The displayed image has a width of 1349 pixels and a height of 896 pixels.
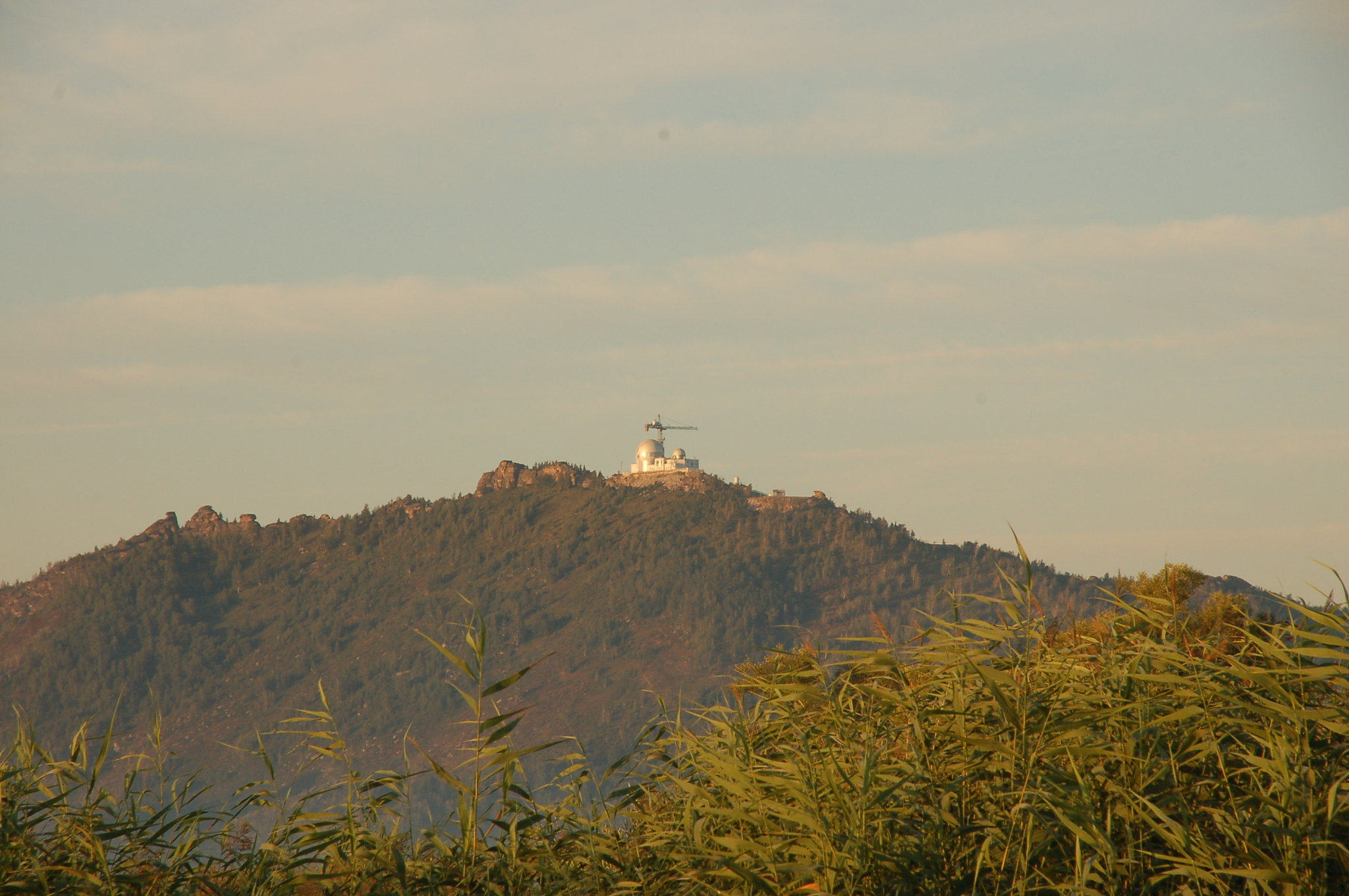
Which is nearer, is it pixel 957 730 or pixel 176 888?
pixel 957 730

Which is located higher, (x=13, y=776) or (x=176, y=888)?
(x=13, y=776)

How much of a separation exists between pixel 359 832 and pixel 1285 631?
23.0 ft

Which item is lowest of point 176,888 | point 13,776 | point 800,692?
point 176,888

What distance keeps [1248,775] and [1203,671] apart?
29.2 inches

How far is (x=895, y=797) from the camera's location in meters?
8.96

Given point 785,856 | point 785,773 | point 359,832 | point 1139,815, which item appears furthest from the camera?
point 359,832

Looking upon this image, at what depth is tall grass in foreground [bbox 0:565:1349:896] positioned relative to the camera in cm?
841

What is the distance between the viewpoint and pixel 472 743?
969 centimetres

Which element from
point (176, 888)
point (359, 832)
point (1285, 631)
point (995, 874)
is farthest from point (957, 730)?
point (176, 888)

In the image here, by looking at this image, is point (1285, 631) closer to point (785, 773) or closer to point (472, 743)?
point (785, 773)

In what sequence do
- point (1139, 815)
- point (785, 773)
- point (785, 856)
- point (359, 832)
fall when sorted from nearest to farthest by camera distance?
point (1139, 815) < point (785, 856) < point (785, 773) < point (359, 832)

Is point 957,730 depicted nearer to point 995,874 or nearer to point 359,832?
point 995,874

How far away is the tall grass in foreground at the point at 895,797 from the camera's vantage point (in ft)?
27.6

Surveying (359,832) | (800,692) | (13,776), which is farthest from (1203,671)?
(13,776)
